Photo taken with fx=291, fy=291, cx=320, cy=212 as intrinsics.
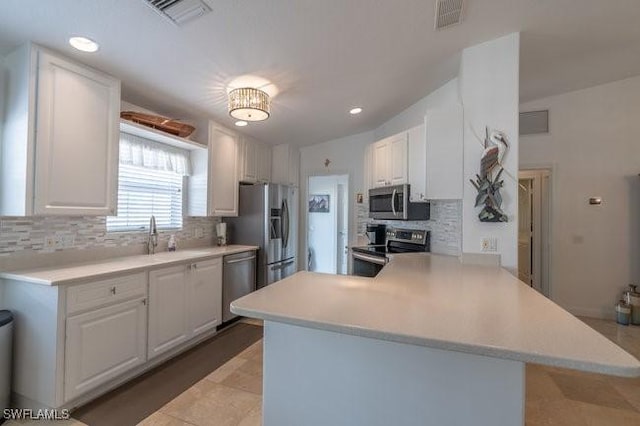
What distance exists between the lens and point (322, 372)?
3.91 ft

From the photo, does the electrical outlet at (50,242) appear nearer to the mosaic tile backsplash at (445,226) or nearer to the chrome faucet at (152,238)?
the chrome faucet at (152,238)

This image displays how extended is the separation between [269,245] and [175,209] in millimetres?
1173

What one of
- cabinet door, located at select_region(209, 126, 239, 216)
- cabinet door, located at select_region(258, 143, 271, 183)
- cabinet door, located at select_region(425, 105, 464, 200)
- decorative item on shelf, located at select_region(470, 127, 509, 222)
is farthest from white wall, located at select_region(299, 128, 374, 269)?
decorative item on shelf, located at select_region(470, 127, 509, 222)

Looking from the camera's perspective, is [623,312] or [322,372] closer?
[322,372]

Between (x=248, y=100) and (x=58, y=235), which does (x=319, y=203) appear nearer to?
(x=248, y=100)

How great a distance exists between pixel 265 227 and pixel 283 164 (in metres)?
1.31

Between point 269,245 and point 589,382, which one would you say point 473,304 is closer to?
point 589,382

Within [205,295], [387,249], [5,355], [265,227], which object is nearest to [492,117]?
[387,249]

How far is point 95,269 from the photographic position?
204cm

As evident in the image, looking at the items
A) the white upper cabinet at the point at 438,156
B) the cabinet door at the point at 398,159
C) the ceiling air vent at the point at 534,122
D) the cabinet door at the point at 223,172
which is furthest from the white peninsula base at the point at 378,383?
the ceiling air vent at the point at 534,122

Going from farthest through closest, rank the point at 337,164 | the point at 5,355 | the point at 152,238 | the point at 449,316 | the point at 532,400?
the point at 337,164 < the point at 152,238 < the point at 532,400 < the point at 5,355 < the point at 449,316

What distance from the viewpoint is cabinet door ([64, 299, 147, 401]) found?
1806 mm

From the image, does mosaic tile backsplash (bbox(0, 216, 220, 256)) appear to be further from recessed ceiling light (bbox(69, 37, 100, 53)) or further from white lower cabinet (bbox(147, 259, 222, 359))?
recessed ceiling light (bbox(69, 37, 100, 53))

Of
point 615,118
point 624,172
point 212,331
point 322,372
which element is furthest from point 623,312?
point 212,331
